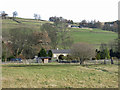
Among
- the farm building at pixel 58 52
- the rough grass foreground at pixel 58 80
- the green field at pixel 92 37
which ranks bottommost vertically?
the farm building at pixel 58 52

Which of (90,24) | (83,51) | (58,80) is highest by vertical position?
(90,24)

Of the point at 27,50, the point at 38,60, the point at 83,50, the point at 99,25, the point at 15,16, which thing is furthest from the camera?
the point at 99,25

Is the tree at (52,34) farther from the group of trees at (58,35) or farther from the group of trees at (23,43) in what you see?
the group of trees at (23,43)

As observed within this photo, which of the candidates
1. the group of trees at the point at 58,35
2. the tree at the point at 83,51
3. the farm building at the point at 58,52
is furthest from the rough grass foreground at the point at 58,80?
the group of trees at the point at 58,35

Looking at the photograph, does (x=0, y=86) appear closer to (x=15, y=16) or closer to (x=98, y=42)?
(x=98, y=42)

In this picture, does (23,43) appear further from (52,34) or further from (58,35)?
(58,35)

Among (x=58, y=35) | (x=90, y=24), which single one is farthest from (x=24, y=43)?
(x=90, y=24)

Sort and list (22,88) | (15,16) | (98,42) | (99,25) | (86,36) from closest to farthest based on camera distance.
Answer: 1. (22,88)
2. (98,42)
3. (86,36)
4. (15,16)
5. (99,25)

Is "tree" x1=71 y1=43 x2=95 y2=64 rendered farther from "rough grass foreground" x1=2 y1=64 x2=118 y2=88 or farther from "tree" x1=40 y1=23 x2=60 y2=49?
"tree" x1=40 y1=23 x2=60 y2=49

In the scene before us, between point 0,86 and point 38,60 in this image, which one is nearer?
point 0,86

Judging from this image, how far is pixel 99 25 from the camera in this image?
125m

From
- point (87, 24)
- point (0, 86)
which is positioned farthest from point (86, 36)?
point (0, 86)

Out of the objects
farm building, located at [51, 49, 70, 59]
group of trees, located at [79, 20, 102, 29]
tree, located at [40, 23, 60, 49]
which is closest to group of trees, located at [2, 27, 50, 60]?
farm building, located at [51, 49, 70, 59]

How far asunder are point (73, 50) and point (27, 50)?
70.7 feet
